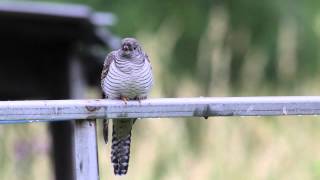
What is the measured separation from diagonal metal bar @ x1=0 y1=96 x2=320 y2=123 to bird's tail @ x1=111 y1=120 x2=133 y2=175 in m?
0.64

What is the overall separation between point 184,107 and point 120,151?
789mm

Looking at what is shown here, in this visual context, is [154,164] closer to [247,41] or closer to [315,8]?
[247,41]

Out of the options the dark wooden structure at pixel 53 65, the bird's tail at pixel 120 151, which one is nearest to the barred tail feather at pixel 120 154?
the bird's tail at pixel 120 151

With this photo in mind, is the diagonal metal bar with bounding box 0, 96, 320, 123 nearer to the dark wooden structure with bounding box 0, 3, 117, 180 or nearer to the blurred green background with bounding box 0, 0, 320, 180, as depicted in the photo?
the blurred green background with bounding box 0, 0, 320, 180

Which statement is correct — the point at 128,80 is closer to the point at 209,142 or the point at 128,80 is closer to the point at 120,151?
the point at 120,151

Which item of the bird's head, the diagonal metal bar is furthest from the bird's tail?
the diagonal metal bar

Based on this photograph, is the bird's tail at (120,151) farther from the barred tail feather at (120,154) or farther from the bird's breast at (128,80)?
the bird's breast at (128,80)

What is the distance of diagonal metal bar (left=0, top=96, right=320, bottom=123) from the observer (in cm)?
227

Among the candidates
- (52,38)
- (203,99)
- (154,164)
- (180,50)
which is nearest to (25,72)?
(52,38)

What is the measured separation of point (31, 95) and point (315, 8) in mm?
5823

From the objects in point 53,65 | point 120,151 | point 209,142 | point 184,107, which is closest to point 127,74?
point 120,151

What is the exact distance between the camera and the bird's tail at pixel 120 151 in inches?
116

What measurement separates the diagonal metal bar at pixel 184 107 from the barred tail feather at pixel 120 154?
637 millimetres

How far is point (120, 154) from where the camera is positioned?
3021 millimetres
